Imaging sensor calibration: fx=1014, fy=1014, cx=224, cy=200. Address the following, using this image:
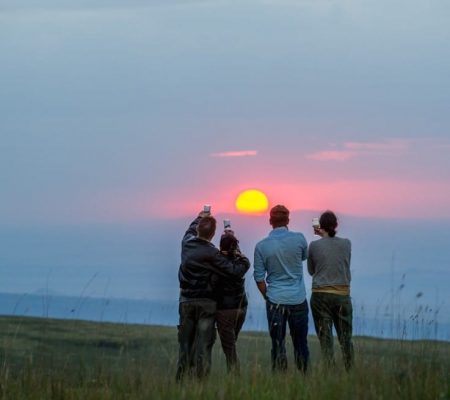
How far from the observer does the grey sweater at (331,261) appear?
1258 centimetres

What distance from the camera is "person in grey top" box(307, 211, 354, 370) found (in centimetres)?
1259

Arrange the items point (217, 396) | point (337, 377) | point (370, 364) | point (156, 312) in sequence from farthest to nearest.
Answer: point (156, 312)
point (370, 364)
point (337, 377)
point (217, 396)

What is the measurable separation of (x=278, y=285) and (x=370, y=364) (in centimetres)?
180

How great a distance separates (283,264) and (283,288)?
0.97ft

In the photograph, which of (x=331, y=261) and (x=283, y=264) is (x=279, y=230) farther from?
(x=331, y=261)

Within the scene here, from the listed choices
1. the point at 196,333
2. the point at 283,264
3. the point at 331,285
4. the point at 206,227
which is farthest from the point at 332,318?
the point at 206,227

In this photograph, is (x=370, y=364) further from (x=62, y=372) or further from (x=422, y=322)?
(x=62, y=372)

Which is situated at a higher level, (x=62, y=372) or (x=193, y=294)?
(x=193, y=294)

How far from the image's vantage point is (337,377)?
1048 cm

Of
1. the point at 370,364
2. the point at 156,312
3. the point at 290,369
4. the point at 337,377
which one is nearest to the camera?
the point at 337,377

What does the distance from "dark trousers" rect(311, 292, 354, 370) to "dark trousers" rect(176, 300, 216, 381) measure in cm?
134

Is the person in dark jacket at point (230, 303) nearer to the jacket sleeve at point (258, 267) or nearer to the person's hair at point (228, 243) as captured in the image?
the person's hair at point (228, 243)

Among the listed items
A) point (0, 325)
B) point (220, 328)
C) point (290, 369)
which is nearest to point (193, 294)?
point (220, 328)

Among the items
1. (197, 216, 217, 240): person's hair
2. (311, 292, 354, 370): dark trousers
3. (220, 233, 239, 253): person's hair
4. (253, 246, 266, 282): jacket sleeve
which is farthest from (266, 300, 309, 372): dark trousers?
(197, 216, 217, 240): person's hair
